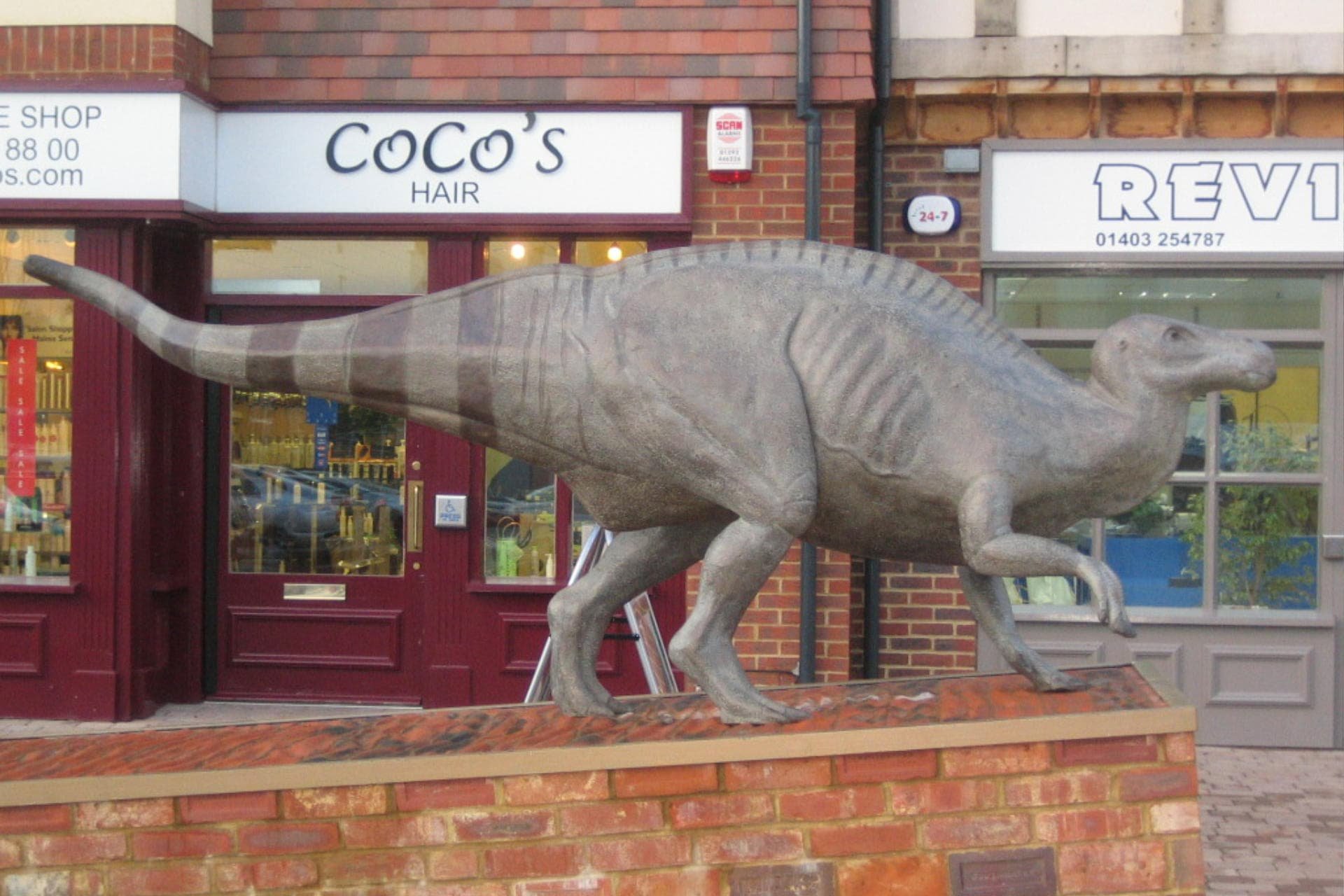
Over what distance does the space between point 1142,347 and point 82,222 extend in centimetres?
555

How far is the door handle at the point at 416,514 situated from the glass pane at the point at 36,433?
5.55 feet

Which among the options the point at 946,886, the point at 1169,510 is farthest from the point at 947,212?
the point at 946,886

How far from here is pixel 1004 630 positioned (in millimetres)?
3754

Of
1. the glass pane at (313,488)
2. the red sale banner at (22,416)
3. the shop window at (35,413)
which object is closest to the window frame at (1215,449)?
the glass pane at (313,488)

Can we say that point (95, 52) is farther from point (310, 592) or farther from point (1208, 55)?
point (1208, 55)

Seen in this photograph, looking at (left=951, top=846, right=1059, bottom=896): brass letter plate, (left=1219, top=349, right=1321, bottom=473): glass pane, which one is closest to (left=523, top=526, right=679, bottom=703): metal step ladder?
(left=951, top=846, right=1059, bottom=896): brass letter plate

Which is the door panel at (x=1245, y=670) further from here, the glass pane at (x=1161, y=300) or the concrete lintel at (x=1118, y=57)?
the concrete lintel at (x=1118, y=57)

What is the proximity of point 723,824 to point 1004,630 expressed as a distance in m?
0.97

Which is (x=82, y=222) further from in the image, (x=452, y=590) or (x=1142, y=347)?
(x=1142, y=347)

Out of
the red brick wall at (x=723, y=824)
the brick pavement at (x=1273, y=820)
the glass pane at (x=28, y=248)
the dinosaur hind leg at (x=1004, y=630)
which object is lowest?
the brick pavement at (x=1273, y=820)

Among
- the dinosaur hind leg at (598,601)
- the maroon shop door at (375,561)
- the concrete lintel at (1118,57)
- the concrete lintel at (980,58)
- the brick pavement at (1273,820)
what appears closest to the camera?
the dinosaur hind leg at (598,601)

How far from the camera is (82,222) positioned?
7.21 m

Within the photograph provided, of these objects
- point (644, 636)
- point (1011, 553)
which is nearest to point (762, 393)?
point (1011, 553)

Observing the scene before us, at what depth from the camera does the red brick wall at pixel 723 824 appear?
10.6ft
